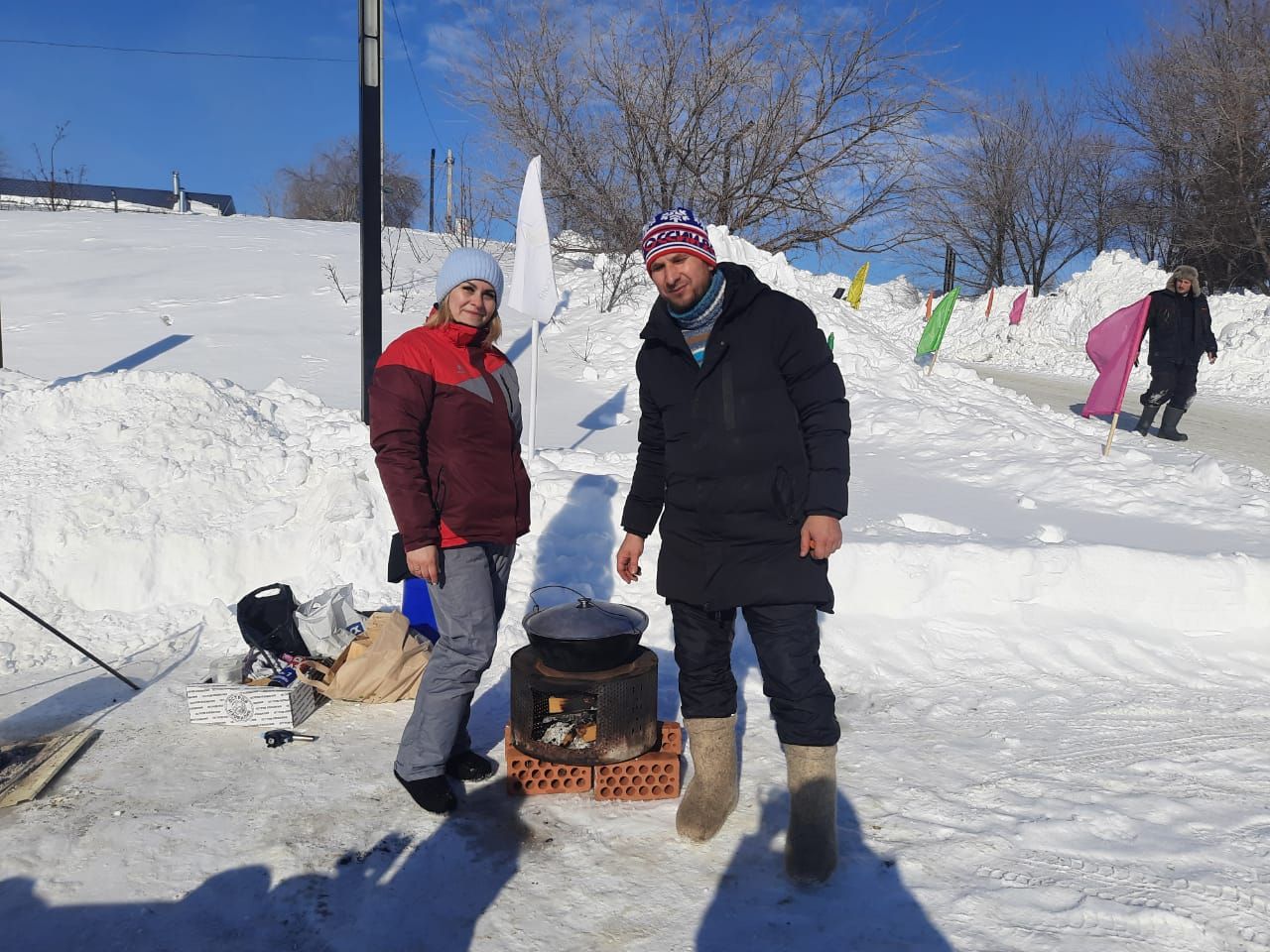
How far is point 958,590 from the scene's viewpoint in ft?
16.3

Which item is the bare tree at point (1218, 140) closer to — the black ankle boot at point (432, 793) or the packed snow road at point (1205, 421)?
the packed snow road at point (1205, 421)

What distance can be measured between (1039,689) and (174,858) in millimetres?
3815

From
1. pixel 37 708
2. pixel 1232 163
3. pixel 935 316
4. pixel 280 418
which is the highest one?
pixel 1232 163

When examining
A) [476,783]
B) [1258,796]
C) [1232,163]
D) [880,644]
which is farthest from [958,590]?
[1232,163]

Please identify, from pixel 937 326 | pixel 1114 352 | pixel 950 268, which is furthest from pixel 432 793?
pixel 950 268

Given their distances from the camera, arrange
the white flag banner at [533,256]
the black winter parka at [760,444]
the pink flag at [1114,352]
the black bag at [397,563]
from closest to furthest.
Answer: the black winter parka at [760,444], the black bag at [397,563], the white flag banner at [533,256], the pink flag at [1114,352]

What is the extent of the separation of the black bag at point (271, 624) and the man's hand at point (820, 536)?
2.66 meters

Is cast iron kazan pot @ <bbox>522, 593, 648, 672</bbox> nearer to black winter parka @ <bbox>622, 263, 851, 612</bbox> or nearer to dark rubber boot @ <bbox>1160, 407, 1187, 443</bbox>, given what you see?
black winter parka @ <bbox>622, 263, 851, 612</bbox>

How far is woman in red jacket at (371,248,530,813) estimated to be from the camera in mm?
2895

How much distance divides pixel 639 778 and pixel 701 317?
170cm

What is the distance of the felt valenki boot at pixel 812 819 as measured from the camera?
8.91 ft

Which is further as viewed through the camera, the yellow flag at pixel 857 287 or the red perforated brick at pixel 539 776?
the yellow flag at pixel 857 287

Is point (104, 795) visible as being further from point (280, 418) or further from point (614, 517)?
point (280, 418)

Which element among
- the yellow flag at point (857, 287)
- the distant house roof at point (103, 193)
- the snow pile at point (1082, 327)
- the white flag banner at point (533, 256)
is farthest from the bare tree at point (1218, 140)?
the distant house roof at point (103, 193)
